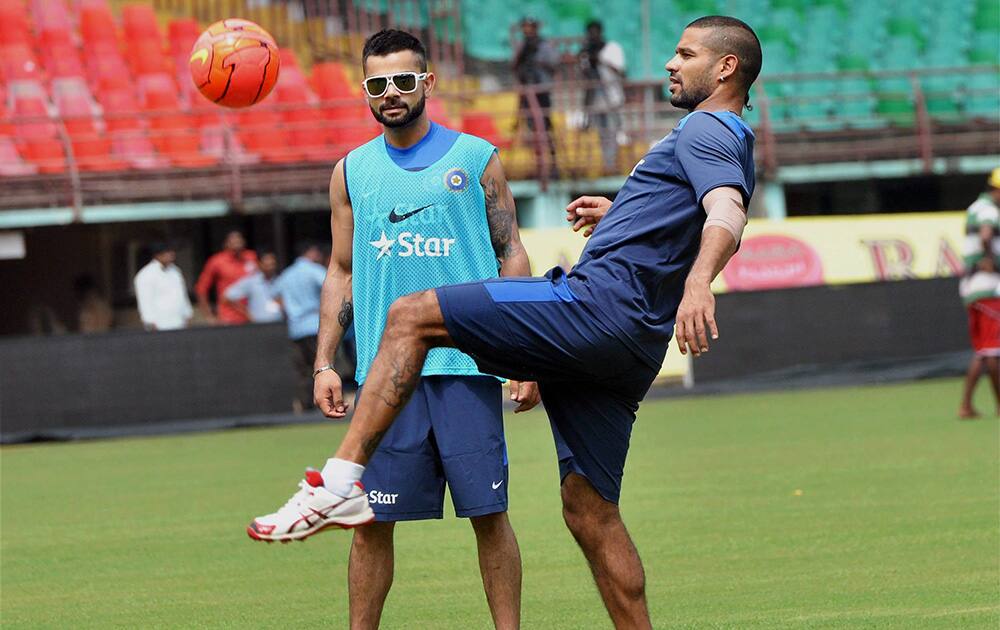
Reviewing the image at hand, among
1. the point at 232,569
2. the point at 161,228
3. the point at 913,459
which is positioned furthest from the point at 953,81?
the point at 232,569

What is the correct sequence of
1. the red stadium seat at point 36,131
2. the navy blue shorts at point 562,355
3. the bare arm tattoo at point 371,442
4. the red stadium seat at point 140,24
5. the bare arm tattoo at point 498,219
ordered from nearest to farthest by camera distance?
the bare arm tattoo at point 371,442 < the navy blue shorts at point 562,355 < the bare arm tattoo at point 498,219 < the red stadium seat at point 36,131 < the red stadium seat at point 140,24

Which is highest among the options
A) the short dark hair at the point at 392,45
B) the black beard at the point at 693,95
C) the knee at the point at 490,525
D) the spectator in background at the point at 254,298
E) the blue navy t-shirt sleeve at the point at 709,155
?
the short dark hair at the point at 392,45

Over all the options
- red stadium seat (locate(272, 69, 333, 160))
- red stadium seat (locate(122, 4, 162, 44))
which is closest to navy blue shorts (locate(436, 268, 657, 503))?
red stadium seat (locate(272, 69, 333, 160))

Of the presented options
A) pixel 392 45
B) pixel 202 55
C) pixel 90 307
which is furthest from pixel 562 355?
pixel 90 307

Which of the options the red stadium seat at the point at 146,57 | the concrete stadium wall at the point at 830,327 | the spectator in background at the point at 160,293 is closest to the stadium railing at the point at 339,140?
the red stadium seat at the point at 146,57

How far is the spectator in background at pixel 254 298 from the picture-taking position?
20469 mm

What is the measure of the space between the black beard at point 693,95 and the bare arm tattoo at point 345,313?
1.55m

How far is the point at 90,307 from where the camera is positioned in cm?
2262

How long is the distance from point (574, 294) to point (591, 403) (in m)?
0.50

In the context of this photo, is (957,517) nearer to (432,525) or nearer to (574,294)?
(432,525)

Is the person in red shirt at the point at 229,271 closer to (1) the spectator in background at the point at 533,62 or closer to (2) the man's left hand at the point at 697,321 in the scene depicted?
(1) the spectator in background at the point at 533,62

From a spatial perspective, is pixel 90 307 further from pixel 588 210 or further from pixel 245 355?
pixel 588 210

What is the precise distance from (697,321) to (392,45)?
5.92ft

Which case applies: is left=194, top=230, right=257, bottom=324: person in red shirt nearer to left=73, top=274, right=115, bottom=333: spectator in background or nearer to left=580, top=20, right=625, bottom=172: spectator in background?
left=73, top=274, right=115, bottom=333: spectator in background
